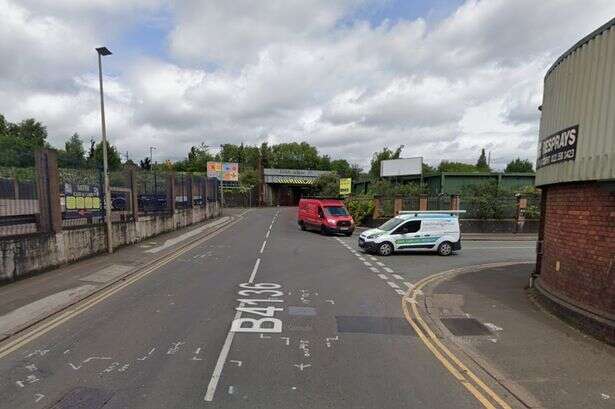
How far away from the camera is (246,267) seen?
13.0 meters

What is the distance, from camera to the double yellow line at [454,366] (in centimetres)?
464

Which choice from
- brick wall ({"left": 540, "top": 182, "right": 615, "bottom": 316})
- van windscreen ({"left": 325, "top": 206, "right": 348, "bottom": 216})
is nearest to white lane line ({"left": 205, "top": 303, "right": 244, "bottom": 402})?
brick wall ({"left": 540, "top": 182, "right": 615, "bottom": 316})

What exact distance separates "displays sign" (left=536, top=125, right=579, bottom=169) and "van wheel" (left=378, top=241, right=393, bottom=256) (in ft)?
26.4

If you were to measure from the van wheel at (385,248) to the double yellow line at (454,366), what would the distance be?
7.57m

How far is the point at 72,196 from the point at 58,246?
2.25 meters

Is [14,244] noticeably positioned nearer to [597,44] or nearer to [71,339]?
[71,339]

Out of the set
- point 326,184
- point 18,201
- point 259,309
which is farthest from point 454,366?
point 326,184

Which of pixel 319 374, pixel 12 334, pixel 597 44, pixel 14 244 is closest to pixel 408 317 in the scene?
pixel 319 374

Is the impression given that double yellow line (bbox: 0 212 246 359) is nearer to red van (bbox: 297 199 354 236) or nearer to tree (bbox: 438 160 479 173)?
red van (bbox: 297 199 354 236)

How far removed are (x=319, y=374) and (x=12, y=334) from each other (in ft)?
17.8

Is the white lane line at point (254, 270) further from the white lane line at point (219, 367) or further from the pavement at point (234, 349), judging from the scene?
the white lane line at point (219, 367)

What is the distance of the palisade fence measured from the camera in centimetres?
1076

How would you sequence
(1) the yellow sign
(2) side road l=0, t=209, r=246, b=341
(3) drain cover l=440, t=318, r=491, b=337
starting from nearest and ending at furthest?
(3) drain cover l=440, t=318, r=491, b=337, (2) side road l=0, t=209, r=246, b=341, (1) the yellow sign

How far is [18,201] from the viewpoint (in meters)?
10.9
